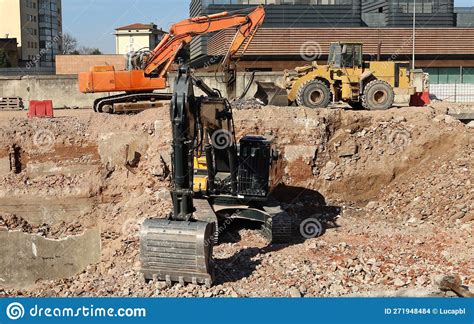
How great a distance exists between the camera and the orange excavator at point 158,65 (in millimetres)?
19094

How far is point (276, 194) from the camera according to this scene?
56.0 ft

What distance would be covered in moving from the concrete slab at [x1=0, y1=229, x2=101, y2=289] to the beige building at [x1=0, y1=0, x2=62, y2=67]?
35.6m

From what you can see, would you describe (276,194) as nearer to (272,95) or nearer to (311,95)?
(311,95)

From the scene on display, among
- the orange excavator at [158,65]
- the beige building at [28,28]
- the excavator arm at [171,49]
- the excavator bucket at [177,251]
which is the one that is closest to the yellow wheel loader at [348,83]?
the orange excavator at [158,65]

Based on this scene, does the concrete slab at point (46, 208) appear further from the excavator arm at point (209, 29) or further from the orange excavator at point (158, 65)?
the excavator arm at point (209, 29)

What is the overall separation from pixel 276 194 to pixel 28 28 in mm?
52820

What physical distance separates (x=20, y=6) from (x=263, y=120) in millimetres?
48094

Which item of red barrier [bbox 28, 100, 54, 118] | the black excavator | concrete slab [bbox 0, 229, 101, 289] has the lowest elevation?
concrete slab [bbox 0, 229, 101, 289]

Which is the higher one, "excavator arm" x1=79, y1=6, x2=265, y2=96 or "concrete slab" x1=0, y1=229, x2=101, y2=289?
"excavator arm" x1=79, y1=6, x2=265, y2=96

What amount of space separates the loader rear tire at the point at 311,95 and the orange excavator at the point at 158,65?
89.0 inches

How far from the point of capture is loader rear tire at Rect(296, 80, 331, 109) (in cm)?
1966

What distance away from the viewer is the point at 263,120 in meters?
17.8

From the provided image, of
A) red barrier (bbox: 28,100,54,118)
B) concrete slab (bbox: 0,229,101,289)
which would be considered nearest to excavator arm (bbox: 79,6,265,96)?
red barrier (bbox: 28,100,54,118)

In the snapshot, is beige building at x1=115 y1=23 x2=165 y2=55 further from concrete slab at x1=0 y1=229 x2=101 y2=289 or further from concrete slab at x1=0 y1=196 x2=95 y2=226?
concrete slab at x1=0 y1=229 x2=101 y2=289
